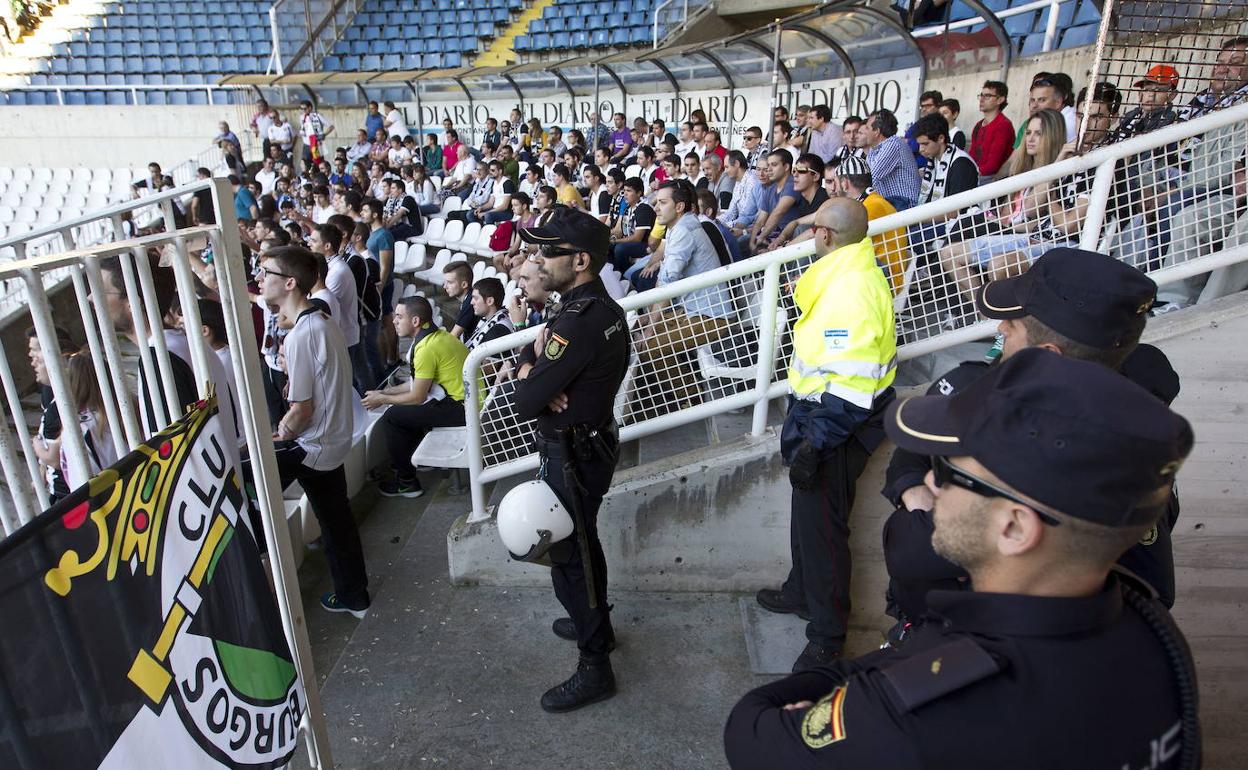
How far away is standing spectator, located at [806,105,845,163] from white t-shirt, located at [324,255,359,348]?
5.00m

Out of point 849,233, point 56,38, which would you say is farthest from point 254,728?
point 56,38

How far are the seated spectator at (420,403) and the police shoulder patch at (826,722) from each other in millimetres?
3838

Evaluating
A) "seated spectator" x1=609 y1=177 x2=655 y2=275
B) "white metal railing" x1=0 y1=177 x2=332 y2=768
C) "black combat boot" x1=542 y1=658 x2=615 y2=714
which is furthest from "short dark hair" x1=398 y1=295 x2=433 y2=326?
"black combat boot" x1=542 y1=658 x2=615 y2=714

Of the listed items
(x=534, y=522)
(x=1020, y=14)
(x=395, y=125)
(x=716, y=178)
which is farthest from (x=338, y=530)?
(x=395, y=125)

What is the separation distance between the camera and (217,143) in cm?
1577

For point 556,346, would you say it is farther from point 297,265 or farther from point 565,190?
point 565,190

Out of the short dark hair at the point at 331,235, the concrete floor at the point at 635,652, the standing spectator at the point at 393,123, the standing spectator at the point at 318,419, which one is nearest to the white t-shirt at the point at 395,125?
the standing spectator at the point at 393,123

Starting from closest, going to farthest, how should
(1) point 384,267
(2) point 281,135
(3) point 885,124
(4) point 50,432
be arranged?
(4) point 50,432
(3) point 885,124
(1) point 384,267
(2) point 281,135

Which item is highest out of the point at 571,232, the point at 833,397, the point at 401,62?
the point at 401,62

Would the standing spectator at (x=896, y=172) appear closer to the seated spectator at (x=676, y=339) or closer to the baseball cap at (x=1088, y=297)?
the seated spectator at (x=676, y=339)

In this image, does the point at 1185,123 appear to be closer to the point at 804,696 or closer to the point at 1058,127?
the point at 1058,127

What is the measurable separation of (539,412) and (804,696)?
1.62 meters

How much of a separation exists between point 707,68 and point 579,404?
34.1 feet

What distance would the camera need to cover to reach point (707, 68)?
1171 centimetres
